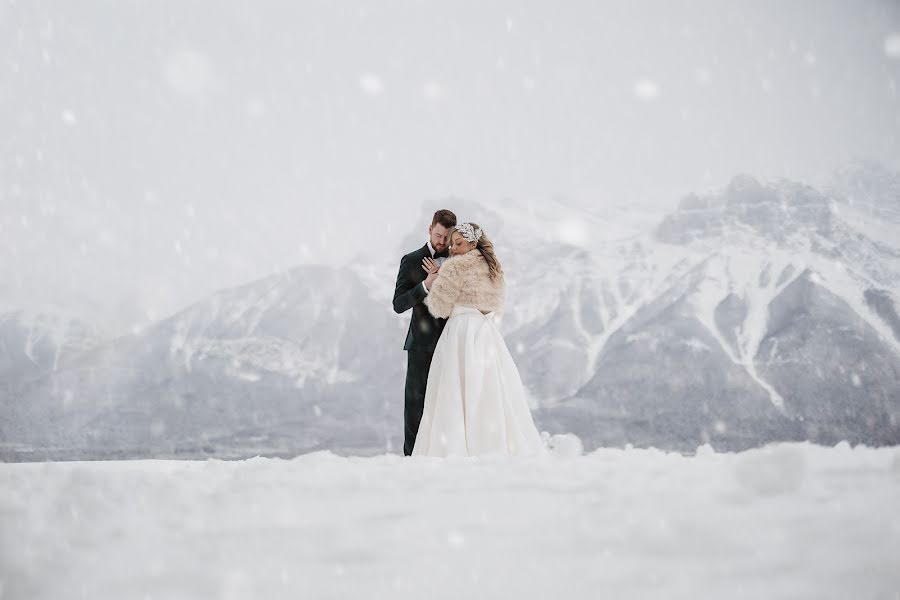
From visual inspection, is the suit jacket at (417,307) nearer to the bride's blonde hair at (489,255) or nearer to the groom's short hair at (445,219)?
the groom's short hair at (445,219)

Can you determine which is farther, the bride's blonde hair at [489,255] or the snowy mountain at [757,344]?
the snowy mountain at [757,344]

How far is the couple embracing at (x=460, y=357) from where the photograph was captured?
208 inches

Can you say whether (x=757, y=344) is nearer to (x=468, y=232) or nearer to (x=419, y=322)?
(x=419, y=322)

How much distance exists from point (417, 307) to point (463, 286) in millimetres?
536

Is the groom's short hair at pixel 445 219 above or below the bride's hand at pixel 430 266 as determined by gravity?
above

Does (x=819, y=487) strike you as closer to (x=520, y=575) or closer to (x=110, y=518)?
(x=520, y=575)

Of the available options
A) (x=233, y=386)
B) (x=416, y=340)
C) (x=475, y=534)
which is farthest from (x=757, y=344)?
(x=475, y=534)

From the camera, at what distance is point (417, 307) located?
19.3 feet

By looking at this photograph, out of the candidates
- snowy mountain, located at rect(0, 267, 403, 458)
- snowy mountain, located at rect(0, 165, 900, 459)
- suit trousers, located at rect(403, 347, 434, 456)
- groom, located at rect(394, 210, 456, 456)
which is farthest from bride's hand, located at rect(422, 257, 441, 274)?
snowy mountain, located at rect(0, 267, 403, 458)

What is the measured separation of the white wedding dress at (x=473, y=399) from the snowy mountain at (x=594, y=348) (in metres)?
116

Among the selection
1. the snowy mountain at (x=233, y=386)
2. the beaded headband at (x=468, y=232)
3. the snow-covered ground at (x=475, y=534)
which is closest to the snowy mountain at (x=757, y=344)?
the snowy mountain at (x=233, y=386)

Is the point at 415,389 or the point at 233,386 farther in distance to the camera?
the point at 233,386

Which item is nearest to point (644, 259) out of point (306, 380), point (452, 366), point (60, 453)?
point (306, 380)

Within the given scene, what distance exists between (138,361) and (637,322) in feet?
387
